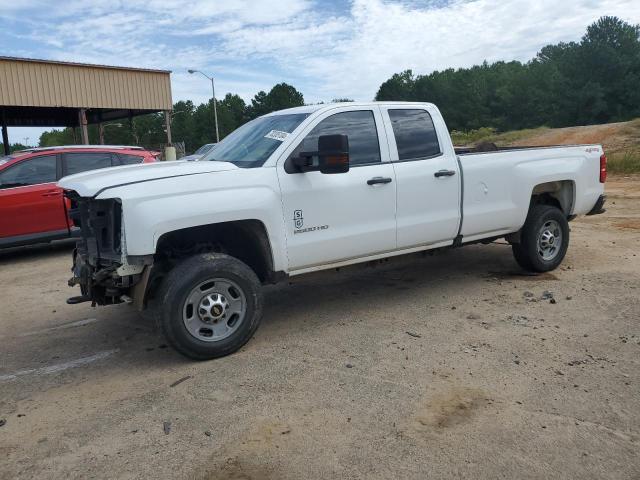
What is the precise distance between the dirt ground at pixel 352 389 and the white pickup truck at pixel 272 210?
1.78 ft

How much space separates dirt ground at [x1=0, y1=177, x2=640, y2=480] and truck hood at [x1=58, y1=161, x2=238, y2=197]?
1.42 m

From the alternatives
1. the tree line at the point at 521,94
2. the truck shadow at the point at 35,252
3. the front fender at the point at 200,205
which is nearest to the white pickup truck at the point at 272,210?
the front fender at the point at 200,205

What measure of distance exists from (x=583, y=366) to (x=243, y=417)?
2.43 metres

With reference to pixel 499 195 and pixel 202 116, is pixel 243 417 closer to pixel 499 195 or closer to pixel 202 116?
pixel 499 195

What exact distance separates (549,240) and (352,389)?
3.83 m

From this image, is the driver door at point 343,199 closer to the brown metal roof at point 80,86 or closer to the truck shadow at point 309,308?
the truck shadow at point 309,308

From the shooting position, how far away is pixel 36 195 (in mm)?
8719

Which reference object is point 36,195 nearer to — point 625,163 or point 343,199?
point 343,199

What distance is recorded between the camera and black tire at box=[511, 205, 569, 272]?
6352mm

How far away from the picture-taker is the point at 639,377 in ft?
12.5

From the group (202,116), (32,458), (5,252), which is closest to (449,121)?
(202,116)

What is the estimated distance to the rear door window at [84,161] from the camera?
9.31 m

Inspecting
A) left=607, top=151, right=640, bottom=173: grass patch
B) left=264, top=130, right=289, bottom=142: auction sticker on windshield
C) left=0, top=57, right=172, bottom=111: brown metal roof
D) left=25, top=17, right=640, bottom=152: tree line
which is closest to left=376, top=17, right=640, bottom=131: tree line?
left=25, top=17, right=640, bottom=152: tree line

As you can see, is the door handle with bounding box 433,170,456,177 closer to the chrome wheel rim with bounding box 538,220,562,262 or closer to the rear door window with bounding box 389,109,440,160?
the rear door window with bounding box 389,109,440,160
